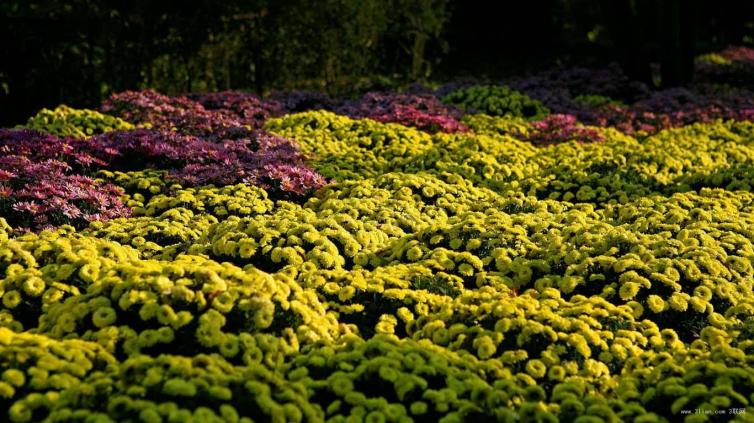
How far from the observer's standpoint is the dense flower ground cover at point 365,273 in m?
3.96

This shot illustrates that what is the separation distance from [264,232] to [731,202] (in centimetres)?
515

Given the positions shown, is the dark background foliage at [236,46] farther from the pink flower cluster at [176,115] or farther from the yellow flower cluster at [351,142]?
the yellow flower cluster at [351,142]

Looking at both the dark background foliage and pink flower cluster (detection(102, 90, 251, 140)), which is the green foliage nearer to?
the dark background foliage

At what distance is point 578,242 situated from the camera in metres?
6.73

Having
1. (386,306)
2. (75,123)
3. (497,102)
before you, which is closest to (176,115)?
(75,123)

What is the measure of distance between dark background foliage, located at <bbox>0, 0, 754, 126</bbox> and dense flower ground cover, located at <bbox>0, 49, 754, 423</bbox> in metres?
2.39

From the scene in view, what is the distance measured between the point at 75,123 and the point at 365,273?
262 inches

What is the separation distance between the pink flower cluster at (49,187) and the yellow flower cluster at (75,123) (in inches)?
57.6

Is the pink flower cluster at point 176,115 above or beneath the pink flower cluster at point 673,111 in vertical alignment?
above

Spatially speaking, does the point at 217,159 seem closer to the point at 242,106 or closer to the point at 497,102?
the point at 242,106

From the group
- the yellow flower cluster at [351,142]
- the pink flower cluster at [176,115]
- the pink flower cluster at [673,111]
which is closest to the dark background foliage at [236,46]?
the pink flower cluster at [673,111]

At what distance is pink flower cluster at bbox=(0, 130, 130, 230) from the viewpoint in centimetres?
709

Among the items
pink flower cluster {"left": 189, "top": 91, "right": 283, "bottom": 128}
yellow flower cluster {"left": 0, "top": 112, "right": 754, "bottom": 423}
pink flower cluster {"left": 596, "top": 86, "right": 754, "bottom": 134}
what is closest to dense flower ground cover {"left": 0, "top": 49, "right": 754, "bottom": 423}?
yellow flower cluster {"left": 0, "top": 112, "right": 754, "bottom": 423}

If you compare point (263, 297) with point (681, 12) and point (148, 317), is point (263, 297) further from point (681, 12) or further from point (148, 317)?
point (681, 12)
